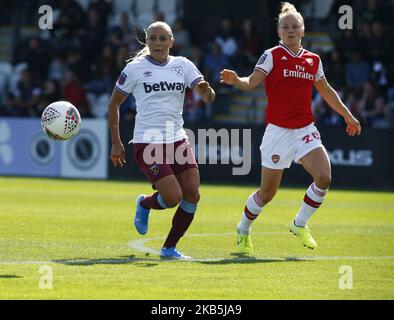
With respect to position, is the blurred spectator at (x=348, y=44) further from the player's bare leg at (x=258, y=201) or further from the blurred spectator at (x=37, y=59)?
the player's bare leg at (x=258, y=201)

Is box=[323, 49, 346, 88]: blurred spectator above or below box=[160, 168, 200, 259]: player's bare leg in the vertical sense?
above

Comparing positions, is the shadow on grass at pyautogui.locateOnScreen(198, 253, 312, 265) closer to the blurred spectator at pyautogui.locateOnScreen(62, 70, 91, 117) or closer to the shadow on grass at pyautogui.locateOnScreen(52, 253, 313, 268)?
the shadow on grass at pyautogui.locateOnScreen(52, 253, 313, 268)

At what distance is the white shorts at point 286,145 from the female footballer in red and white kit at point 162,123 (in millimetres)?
920

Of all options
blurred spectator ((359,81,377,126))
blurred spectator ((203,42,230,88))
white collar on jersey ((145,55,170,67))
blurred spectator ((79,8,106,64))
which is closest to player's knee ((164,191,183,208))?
white collar on jersey ((145,55,170,67))

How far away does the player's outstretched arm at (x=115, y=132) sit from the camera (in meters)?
10.1

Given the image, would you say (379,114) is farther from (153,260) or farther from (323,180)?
(153,260)

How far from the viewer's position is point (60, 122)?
36.4ft

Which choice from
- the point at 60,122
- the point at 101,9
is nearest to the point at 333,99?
the point at 60,122

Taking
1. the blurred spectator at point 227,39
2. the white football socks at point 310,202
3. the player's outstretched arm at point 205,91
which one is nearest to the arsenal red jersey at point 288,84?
the white football socks at point 310,202

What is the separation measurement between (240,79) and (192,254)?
76.3 inches

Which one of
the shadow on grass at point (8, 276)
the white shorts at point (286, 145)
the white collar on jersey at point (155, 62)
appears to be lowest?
the shadow on grass at point (8, 276)

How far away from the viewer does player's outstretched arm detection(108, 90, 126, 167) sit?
1012cm

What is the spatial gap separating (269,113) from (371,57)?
13.9m

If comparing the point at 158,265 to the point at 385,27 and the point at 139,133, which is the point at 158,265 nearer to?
the point at 139,133
